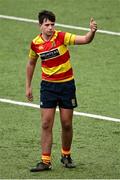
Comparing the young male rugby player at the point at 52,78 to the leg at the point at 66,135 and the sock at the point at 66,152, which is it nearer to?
the leg at the point at 66,135

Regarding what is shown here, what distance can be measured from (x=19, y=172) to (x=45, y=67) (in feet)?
4.33

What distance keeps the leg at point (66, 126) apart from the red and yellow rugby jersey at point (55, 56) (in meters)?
0.40

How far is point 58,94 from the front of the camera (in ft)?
32.3

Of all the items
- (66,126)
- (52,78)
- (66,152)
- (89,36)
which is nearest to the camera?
(89,36)

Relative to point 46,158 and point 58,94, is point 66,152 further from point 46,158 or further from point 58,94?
point 58,94

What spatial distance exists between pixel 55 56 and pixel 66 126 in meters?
0.89

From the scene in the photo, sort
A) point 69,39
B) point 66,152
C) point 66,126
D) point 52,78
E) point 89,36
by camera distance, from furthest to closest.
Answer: point 66,152 → point 66,126 → point 52,78 → point 69,39 → point 89,36

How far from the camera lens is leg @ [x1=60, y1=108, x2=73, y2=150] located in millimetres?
9867

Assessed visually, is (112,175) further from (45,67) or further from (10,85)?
(10,85)

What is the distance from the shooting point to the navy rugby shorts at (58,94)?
9820mm

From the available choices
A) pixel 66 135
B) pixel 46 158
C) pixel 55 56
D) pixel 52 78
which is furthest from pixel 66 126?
pixel 55 56

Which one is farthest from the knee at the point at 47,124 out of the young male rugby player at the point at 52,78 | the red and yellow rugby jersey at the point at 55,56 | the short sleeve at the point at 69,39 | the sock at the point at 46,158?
the short sleeve at the point at 69,39

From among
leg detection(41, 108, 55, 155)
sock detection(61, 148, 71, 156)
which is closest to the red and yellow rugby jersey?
leg detection(41, 108, 55, 155)

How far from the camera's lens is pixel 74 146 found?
10906mm
